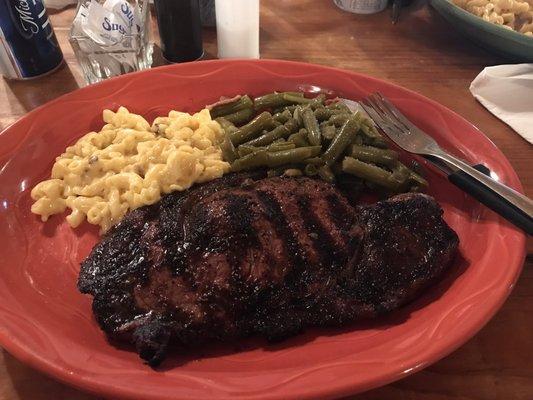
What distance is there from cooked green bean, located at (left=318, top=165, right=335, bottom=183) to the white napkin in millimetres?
1236

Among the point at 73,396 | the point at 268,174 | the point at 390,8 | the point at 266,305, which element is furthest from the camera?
the point at 390,8

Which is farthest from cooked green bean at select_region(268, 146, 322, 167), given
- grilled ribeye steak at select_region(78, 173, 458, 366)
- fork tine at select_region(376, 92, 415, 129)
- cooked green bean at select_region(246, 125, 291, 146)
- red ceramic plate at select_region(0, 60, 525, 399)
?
red ceramic plate at select_region(0, 60, 525, 399)

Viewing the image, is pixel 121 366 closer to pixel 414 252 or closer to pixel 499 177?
pixel 414 252

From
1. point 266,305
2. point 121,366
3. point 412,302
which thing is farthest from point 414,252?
point 121,366

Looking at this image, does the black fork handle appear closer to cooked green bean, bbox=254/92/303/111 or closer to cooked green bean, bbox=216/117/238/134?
cooked green bean, bbox=254/92/303/111

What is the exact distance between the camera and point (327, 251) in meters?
1.74

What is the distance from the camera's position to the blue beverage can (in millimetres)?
2613

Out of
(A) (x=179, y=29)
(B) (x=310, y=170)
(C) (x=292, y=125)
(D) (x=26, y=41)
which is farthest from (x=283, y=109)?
(D) (x=26, y=41)

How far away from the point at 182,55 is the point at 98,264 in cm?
Result: 180

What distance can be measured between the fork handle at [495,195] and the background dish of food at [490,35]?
4.38 feet

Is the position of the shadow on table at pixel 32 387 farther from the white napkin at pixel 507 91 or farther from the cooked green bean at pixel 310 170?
the white napkin at pixel 507 91

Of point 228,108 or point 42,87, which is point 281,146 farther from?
point 42,87

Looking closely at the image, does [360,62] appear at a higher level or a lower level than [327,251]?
lower

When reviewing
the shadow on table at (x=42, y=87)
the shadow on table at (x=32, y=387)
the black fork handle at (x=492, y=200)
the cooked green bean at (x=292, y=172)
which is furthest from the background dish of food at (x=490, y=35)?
the shadow on table at (x=32, y=387)
